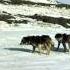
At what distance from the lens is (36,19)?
3678 centimetres

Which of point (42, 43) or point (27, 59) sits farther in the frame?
point (42, 43)

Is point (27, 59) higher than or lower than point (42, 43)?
lower

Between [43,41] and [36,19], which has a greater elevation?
[43,41]

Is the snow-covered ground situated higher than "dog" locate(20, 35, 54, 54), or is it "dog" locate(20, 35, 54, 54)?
"dog" locate(20, 35, 54, 54)

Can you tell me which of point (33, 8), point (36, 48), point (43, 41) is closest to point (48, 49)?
point (43, 41)

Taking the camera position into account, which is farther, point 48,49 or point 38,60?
point 48,49

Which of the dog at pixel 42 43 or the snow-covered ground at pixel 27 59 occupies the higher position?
the dog at pixel 42 43

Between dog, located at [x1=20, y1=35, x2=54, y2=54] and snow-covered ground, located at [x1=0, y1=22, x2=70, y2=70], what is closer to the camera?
snow-covered ground, located at [x1=0, y1=22, x2=70, y2=70]

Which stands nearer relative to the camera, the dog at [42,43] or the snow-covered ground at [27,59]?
the snow-covered ground at [27,59]

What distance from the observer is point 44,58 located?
16.2 m

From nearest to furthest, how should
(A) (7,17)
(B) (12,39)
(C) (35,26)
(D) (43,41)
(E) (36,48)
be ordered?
(D) (43,41)
(E) (36,48)
(B) (12,39)
(C) (35,26)
(A) (7,17)

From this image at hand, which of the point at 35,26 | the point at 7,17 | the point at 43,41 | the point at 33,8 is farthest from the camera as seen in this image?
the point at 33,8

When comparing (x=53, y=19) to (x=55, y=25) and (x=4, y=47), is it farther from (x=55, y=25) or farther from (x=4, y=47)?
(x=4, y=47)

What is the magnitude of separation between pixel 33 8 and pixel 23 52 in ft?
93.5
